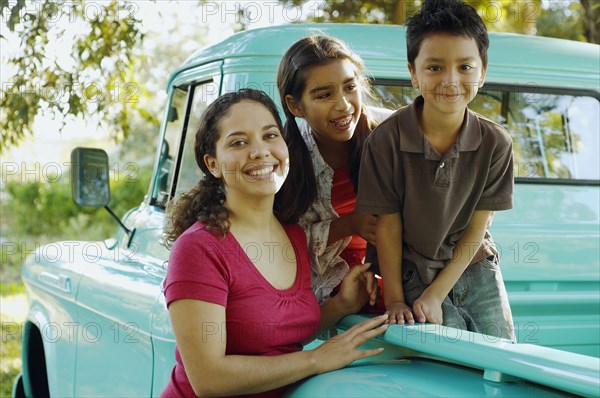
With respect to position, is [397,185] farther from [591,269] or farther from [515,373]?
[591,269]

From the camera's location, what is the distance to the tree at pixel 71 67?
5523 mm

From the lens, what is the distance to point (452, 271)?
2174 millimetres

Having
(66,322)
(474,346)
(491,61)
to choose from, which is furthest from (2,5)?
(474,346)

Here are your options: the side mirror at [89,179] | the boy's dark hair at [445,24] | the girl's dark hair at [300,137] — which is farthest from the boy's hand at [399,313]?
the side mirror at [89,179]

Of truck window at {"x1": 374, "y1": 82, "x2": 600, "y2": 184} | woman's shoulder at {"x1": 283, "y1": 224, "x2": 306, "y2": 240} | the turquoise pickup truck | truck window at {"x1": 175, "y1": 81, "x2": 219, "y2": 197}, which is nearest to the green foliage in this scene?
the turquoise pickup truck

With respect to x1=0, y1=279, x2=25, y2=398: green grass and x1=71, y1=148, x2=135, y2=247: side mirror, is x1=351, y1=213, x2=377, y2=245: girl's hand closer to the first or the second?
x1=71, y1=148, x2=135, y2=247: side mirror

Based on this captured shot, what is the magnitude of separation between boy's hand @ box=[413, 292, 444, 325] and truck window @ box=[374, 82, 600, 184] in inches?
54.1

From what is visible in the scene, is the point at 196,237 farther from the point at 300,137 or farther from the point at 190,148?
the point at 190,148

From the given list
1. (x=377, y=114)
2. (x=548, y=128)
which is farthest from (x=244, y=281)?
(x=548, y=128)

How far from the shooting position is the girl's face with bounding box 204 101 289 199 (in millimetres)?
2031

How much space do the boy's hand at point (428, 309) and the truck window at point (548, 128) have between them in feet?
4.51

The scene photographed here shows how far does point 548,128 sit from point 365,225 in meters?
1.50

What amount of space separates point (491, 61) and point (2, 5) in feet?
10.5

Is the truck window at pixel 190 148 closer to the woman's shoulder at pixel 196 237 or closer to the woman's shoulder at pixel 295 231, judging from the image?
the woman's shoulder at pixel 295 231
